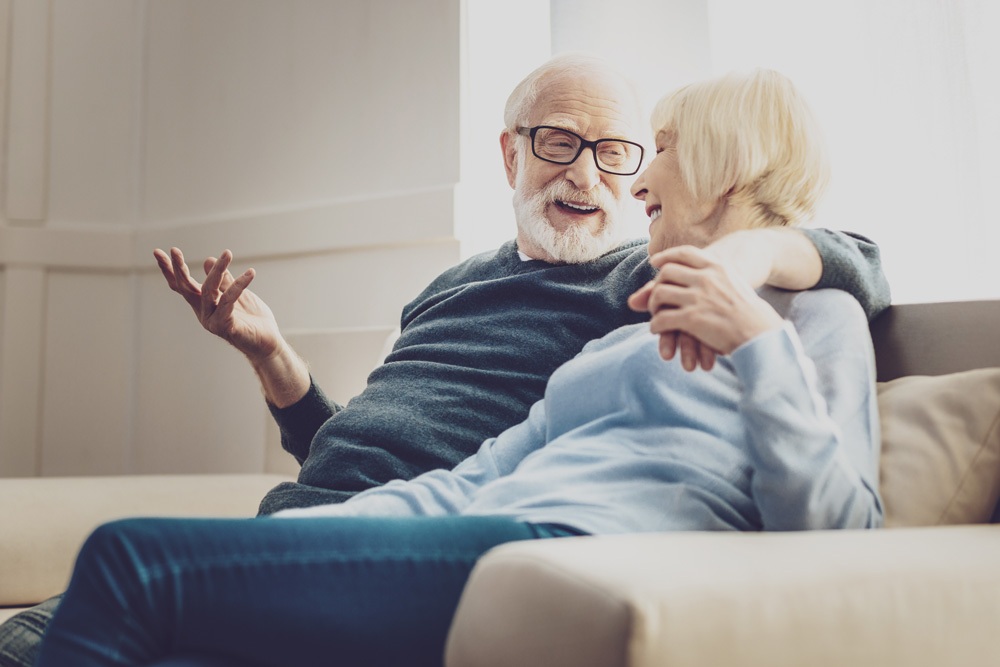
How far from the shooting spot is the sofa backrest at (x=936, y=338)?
3.40 ft

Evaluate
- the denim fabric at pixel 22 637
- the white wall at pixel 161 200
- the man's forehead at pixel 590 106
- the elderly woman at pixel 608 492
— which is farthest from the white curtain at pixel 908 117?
the denim fabric at pixel 22 637

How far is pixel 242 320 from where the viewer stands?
1.52 m

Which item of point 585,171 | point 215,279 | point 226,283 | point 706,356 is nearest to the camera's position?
point 706,356

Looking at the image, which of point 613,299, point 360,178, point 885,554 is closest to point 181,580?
point 885,554

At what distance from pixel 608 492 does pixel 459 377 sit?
565mm

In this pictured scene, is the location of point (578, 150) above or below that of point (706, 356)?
above

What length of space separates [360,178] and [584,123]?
1.06 m

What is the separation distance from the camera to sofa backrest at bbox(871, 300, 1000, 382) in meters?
1.04

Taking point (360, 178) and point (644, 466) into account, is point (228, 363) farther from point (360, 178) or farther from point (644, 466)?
point (644, 466)

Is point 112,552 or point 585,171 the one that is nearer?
point 112,552

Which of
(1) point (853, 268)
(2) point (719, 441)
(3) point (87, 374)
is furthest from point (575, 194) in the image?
(3) point (87, 374)

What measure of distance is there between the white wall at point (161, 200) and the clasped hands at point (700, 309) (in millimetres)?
1749

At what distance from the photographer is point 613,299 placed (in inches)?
57.1

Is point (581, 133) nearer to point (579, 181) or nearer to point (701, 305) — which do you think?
point (579, 181)
